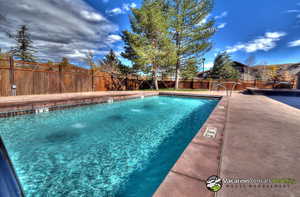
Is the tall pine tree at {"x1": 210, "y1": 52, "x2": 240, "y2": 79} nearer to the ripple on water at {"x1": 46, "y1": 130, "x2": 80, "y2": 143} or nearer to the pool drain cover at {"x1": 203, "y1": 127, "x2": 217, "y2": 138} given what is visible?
the pool drain cover at {"x1": 203, "y1": 127, "x2": 217, "y2": 138}

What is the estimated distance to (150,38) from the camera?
1437cm

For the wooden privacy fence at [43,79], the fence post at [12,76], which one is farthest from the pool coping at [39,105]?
the wooden privacy fence at [43,79]

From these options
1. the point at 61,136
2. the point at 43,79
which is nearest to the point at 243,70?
the point at 43,79

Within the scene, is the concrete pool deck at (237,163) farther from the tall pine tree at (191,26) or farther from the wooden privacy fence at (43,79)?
the tall pine tree at (191,26)

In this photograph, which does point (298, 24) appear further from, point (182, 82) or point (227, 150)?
point (227, 150)

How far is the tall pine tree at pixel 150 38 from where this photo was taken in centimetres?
1297

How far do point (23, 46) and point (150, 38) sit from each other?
95.5ft

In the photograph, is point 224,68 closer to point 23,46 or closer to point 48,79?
point 48,79

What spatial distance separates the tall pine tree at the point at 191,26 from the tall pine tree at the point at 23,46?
2945cm

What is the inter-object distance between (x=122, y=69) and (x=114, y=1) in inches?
254

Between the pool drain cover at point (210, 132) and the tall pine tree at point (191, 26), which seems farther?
the tall pine tree at point (191, 26)

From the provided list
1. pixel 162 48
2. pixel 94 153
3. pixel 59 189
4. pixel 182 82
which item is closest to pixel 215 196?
pixel 59 189

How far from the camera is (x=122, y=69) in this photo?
15055 millimetres

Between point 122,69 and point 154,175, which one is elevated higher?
point 122,69
